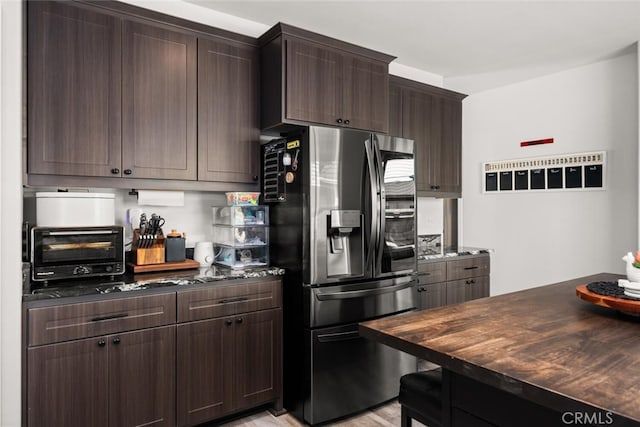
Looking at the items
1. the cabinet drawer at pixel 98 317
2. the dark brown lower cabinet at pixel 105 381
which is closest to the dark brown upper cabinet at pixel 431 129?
the cabinet drawer at pixel 98 317

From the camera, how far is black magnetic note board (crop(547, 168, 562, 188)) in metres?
3.77

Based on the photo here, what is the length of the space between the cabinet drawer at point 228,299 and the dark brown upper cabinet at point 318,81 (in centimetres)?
104

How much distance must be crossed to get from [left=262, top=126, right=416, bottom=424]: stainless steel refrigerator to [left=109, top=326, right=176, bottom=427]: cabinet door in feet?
2.44

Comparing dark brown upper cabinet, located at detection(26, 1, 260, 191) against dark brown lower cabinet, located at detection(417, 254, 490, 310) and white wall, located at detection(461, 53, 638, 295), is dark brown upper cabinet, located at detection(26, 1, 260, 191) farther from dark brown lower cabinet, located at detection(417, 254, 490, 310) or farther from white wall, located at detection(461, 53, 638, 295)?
white wall, located at detection(461, 53, 638, 295)

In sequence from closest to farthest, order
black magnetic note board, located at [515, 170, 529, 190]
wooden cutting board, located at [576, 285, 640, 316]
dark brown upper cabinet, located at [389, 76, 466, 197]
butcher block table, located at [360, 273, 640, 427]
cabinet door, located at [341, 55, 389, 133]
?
butcher block table, located at [360, 273, 640, 427], wooden cutting board, located at [576, 285, 640, 316], cabinet door, located at [341, 55, 389, 133], dark brown upper cabinet, located at [389, 76, 466, 197], black magnetic note board, located at [515, 170, 529, 190]

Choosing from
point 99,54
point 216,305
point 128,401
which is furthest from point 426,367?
point 99,54

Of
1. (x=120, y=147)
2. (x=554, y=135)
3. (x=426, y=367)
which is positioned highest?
(x=554, y=135)

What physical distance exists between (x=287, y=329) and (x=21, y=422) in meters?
1.40

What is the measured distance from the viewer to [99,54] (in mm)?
2248

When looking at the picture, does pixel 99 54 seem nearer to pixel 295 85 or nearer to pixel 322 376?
pixel 295 85

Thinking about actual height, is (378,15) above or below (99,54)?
above

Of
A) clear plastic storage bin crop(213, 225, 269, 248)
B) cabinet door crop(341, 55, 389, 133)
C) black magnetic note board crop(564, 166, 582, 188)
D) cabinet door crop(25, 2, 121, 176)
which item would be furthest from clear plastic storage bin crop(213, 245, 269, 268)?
black magnetic note board crop(564, 166, 582, 188)

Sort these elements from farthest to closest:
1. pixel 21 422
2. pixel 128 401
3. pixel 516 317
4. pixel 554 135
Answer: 1. pixel 554 135
2. pixel 128 401
3. pixel 21 422
4. pixel 516 317

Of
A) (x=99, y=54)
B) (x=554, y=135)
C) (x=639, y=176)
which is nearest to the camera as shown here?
(x=99, y=54)
